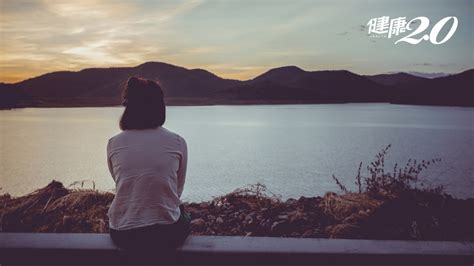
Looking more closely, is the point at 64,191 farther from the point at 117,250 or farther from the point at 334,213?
the point at 334,213

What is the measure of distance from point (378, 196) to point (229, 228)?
1406mm

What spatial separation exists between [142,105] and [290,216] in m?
1.56

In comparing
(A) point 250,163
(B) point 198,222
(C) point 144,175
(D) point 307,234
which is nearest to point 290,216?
(D) point 307,234

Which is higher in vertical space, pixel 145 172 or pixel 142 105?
pixel 142 105

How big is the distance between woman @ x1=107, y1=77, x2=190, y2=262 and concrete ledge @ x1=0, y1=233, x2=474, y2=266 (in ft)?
0.47

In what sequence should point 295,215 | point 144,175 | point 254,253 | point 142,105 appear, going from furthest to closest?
point 295,215, point 254,253, point 142,105, point 144,175

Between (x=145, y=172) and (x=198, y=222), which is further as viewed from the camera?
(x=198, y=222)

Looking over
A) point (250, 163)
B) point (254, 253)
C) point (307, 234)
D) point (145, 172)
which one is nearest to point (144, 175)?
point (145, 172)

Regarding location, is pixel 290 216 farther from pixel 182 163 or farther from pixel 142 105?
pixel 142 105

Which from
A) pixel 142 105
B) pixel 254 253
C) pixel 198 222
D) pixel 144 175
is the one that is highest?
pixel 142 105

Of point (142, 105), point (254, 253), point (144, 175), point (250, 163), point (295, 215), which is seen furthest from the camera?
point (250, 163)

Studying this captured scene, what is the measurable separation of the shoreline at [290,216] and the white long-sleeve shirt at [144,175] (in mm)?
975

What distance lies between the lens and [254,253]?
8.30 feet

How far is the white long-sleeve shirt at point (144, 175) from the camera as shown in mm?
2301
